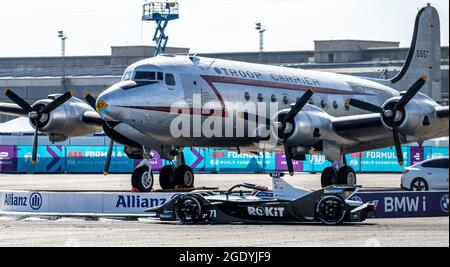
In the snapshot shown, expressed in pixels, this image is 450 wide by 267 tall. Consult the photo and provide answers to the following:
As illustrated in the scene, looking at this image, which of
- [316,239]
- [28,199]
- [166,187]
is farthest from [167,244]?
[166,187]

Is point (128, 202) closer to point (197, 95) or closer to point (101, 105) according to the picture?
point (101, 105)

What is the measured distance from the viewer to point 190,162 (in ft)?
201

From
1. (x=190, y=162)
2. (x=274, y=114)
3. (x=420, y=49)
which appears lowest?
(x=190, y=162)

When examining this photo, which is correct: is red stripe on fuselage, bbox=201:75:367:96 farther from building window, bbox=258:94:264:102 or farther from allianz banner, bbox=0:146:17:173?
allianz banner, bbox=0:146:17:173

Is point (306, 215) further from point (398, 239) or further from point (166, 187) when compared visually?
point (166, 187)

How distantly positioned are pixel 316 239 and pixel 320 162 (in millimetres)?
38603

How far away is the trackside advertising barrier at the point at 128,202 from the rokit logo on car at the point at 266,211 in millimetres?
3205

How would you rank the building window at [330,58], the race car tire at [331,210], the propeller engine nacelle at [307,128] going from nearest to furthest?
the race car tire at [331,210]
the propeller engine nacelle at [307,128]
the building window at [330,58]

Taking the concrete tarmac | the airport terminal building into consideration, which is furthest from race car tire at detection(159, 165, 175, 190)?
the airport terminal building

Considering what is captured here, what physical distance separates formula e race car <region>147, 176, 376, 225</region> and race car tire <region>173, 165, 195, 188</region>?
40.0ft

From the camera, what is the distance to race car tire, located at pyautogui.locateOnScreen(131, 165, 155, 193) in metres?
35.0

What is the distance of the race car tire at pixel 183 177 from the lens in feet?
128

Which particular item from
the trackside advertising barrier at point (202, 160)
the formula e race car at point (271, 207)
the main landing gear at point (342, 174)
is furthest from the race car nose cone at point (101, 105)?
the trackside advertising barrier at point (202, 160)

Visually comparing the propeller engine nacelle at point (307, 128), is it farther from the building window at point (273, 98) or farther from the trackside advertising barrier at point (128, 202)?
the trackside advertising barrier at point (128, 202)
